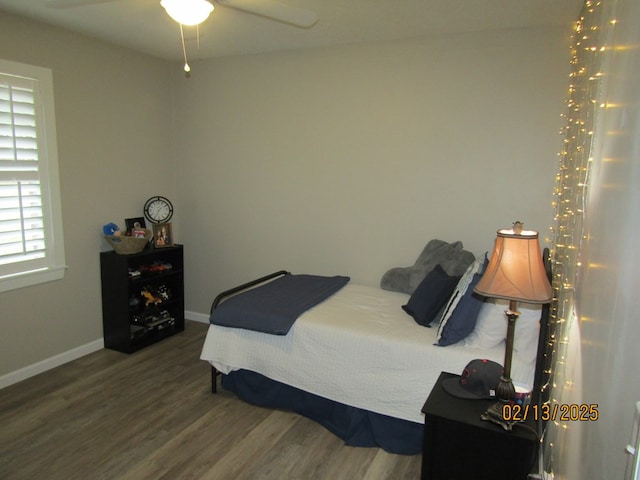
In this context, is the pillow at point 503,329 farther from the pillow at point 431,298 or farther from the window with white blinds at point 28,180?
the window with white blinds at point 28,180

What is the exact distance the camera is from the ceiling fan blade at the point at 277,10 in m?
2.07

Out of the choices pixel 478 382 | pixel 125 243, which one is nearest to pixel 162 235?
pixel 125 243

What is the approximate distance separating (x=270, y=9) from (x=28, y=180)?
2.21 m

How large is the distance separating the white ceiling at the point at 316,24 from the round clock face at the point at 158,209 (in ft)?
4.39

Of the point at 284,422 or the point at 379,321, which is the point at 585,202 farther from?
the point at 284,422

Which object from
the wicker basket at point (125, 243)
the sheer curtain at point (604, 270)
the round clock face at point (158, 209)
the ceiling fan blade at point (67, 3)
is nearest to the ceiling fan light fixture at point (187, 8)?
the ceiling fan blade at point (67, 3)

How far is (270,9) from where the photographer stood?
2113 mm

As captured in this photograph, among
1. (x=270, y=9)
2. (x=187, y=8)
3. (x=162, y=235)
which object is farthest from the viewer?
(x=162, y=235)

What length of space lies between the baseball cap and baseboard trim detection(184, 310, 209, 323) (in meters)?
3.03

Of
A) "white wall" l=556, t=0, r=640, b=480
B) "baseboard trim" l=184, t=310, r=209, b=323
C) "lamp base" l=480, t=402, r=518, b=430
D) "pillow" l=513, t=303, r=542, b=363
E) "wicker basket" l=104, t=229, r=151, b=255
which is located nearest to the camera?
"white wall" l=556, t=0, r=640, b=480

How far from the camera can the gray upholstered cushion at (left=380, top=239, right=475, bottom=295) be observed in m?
3.16

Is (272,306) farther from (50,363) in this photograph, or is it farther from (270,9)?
(50,363)

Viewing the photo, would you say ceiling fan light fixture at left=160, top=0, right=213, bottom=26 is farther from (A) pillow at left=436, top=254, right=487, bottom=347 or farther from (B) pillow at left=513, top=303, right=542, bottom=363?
(B) pillow at left=513, top=303, right=542, bottom=363

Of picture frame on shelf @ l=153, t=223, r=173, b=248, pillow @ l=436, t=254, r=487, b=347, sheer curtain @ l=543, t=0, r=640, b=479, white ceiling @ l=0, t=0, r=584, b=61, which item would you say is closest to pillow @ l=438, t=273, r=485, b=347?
pillow @ l=436, t=254, r=487, b=347
